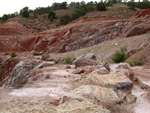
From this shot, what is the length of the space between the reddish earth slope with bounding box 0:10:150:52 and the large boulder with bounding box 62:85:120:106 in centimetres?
1550

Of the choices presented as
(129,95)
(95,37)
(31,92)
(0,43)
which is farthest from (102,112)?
(0,43)

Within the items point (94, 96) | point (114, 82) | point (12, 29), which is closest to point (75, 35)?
point (12, 29)

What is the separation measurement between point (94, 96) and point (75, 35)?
2081 centimetres

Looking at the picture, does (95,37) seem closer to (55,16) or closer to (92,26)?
(92,26)

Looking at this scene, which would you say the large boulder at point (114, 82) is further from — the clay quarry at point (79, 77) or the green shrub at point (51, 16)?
the green shrub at point (51, 16)

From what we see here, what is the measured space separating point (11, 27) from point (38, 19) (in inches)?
339

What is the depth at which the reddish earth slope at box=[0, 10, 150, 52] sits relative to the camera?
64.0ft

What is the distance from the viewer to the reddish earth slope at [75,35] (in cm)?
1952

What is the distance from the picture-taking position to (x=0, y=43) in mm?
26578

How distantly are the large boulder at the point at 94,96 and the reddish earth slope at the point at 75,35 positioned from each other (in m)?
15.5

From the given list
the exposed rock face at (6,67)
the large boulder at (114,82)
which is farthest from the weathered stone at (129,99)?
the exposed rock face at (6,67)

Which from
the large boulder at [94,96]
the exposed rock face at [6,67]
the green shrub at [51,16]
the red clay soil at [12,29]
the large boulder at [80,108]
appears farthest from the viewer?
A: the green shrub at [51,16]

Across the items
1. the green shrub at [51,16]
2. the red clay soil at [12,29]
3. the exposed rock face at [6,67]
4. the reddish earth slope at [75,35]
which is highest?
the green shrub at [51,16]

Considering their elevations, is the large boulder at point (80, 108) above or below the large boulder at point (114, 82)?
above
